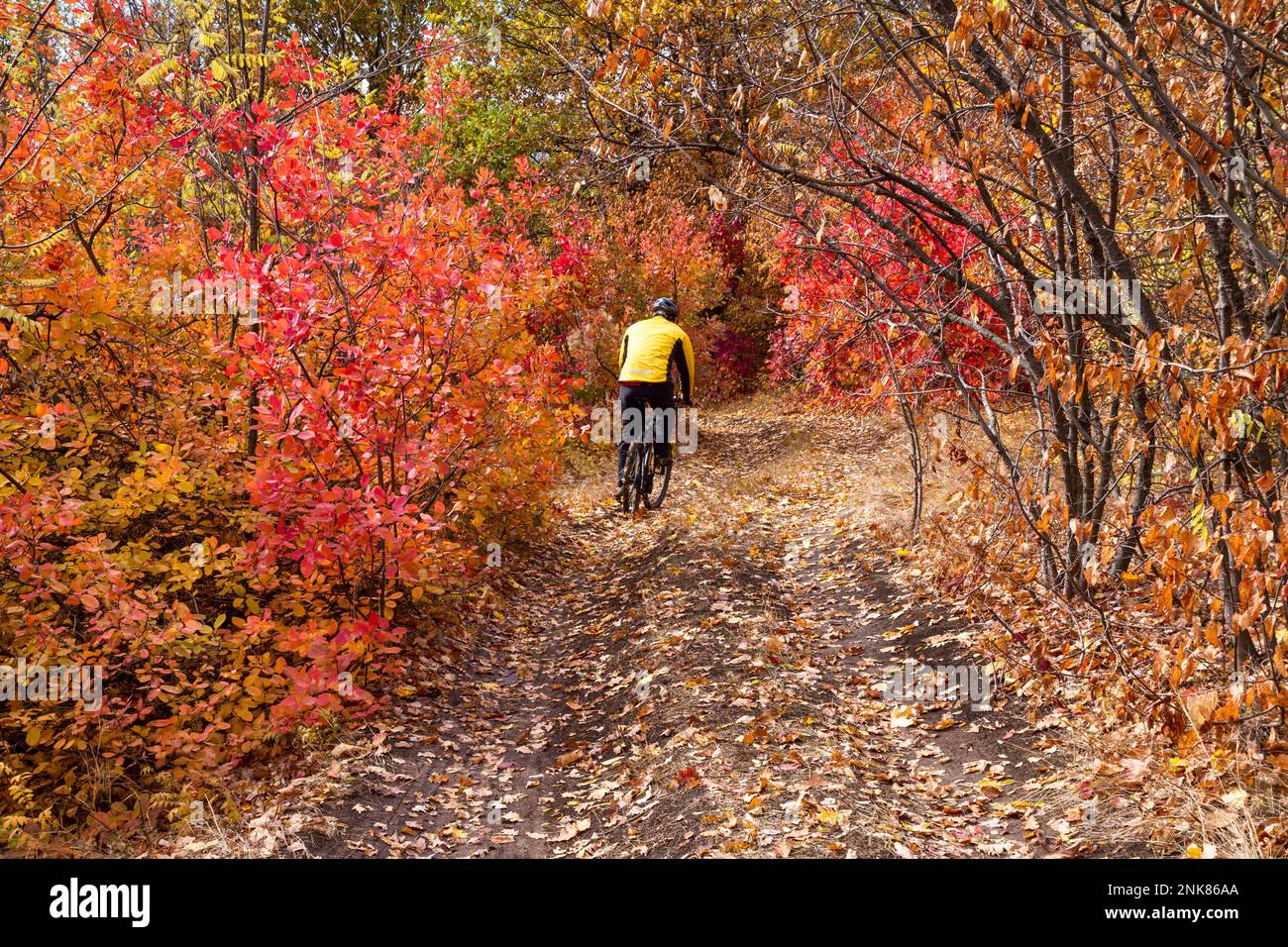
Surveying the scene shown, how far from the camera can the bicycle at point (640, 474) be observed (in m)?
11.6

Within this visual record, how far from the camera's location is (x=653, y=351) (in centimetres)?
1066

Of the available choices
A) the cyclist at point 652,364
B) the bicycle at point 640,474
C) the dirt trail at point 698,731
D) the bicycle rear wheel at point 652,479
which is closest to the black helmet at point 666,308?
the cyclist at point 652,364

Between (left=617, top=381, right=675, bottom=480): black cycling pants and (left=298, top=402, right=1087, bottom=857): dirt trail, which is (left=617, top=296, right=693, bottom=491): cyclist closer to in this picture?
(left=617, top=381, right=675, bottom=480): black cycling pants

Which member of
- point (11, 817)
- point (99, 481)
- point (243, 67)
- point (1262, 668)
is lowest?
point (11, 817)

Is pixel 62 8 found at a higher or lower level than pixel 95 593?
higher

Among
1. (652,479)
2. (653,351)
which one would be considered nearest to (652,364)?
(653,351)

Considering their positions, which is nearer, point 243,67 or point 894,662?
point 894,662

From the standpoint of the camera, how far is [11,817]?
4535 millimetres

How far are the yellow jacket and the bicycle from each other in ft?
3.05

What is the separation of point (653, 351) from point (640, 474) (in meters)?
1.81

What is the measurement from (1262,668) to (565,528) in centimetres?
839

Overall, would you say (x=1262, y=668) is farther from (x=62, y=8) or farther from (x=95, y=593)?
(x=62, y=8)
